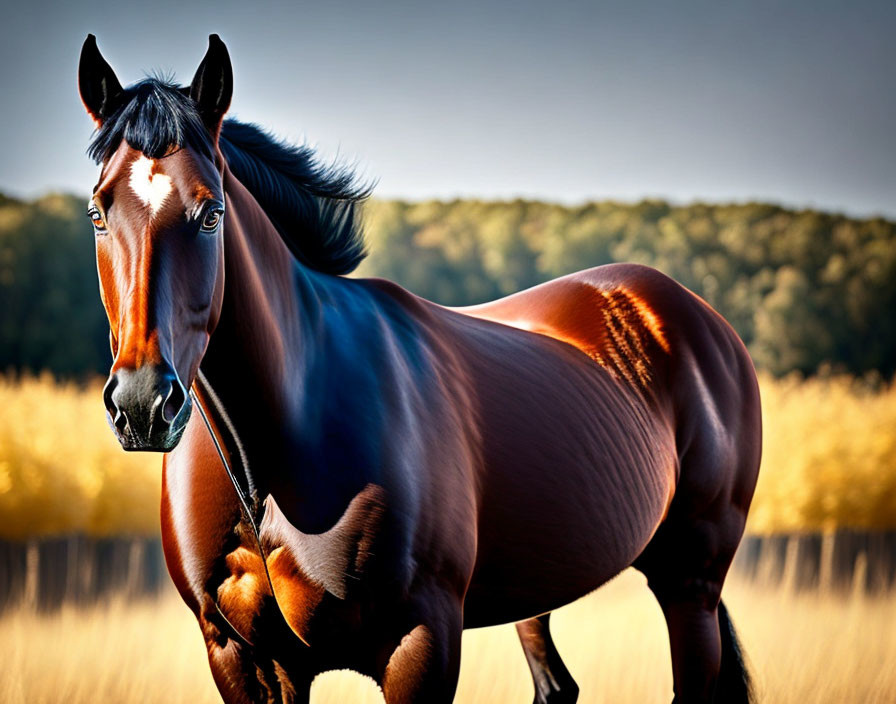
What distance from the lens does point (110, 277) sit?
5.90ft

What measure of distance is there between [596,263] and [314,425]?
16.9 meters

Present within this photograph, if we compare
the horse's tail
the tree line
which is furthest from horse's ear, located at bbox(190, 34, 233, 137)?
the tree line

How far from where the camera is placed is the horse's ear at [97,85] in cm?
193

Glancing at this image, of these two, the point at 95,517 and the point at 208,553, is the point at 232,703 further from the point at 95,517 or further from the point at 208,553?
the point at 95,517

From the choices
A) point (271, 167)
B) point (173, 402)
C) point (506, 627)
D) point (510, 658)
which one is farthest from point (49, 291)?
point (173, 402)

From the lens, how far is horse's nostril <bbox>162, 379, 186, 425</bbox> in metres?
1.64

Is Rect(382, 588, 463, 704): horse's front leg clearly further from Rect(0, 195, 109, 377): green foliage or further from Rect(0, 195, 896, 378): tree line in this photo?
Rect(0, 195, 896, 378): tree line

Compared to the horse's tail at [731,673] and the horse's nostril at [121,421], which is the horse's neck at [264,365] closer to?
→ the horse's nostril at [121,421]

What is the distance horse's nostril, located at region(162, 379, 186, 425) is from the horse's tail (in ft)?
9.26

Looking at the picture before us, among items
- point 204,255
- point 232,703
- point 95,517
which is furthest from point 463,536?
point 95,517

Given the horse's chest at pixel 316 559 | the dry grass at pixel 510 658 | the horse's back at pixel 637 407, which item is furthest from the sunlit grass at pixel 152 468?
the horse's chest at pixel 316 559

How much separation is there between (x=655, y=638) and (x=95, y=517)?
4.66m

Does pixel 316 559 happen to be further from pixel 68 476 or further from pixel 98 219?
pixel 68 476

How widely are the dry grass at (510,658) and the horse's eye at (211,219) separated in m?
3.37
